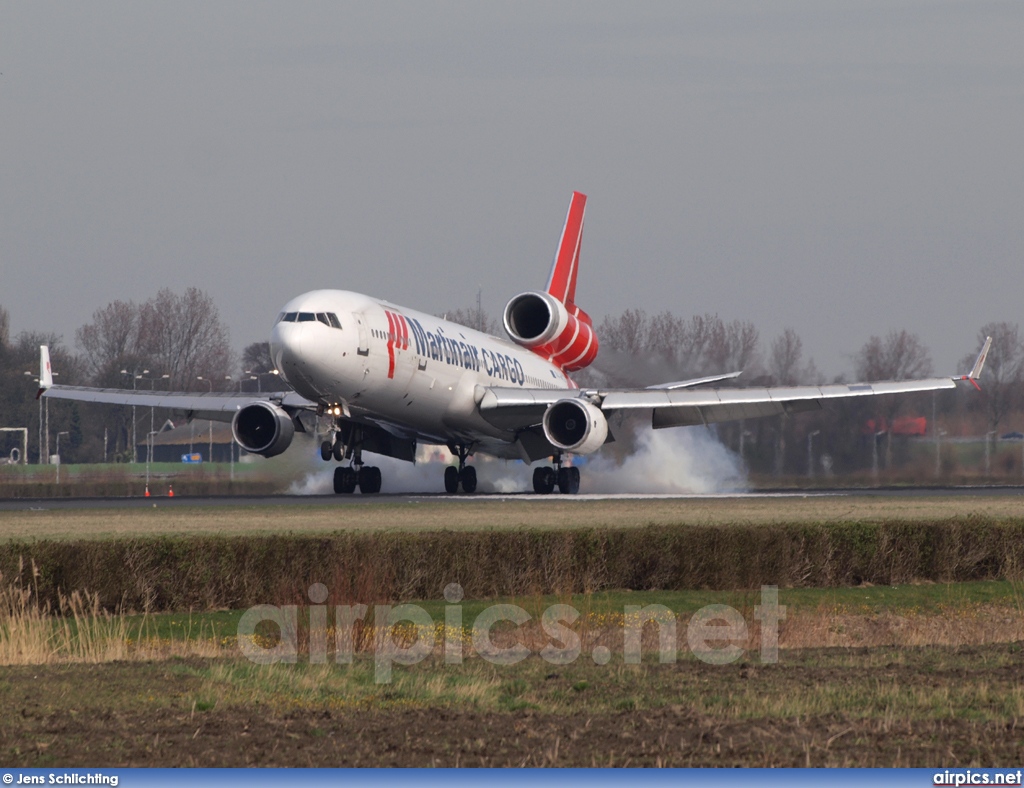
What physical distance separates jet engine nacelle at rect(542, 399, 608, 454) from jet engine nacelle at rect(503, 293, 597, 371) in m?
8.31

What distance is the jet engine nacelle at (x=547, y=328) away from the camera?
50750 mm

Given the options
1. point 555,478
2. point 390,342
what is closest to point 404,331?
point 390,342

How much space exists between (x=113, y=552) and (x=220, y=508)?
1624cm

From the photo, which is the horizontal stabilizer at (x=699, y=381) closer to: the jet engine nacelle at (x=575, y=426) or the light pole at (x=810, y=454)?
the light pole at (x=810, y=454)

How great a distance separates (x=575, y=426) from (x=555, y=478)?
2.71m

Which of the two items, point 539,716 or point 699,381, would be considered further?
point 699,381

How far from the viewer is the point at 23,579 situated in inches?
690

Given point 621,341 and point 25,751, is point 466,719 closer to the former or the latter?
point 25,751

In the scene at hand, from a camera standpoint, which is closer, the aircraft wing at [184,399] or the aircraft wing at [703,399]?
the aircraft wing at [703,399]

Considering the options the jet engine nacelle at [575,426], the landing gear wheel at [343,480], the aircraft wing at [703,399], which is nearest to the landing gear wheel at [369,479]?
the landing gear wheel at [343,480]

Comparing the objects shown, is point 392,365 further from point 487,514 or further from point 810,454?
point 810,454

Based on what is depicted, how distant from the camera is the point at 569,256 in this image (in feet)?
192

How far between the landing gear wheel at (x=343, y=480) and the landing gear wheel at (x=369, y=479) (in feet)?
1.25

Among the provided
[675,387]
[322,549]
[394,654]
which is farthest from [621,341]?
[394,654]
